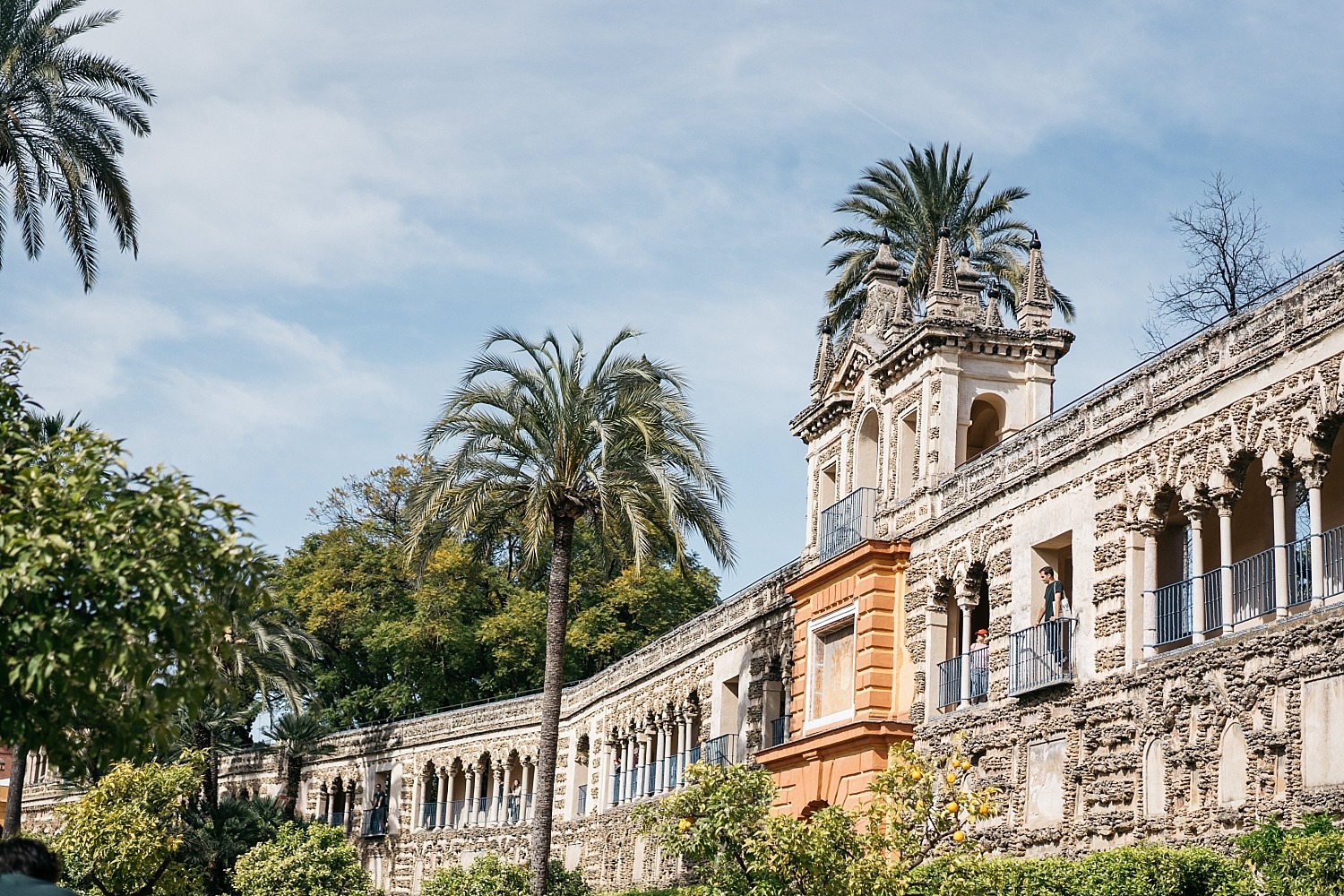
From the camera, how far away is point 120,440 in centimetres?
1208

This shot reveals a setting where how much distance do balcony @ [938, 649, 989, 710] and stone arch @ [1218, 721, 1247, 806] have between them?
5.94 metres

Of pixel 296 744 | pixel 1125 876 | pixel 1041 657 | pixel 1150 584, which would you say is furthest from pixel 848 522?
pixel 296 744

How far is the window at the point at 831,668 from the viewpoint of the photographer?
29.1 m

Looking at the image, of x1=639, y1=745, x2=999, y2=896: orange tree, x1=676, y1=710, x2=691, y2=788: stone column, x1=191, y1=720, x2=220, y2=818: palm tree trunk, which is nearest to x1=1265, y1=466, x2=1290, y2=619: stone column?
x1=639, y1=745, x2=999, y2=896: orange tree

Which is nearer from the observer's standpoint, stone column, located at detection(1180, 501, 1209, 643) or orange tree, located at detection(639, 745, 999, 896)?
orange tree, located at detection(639, 745, 999, 896)

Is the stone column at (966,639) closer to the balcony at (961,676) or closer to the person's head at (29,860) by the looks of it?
the balcony at (961,676)

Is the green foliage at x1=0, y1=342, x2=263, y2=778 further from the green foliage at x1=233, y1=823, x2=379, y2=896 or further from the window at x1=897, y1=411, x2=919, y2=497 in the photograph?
the green foliage at x1=233, y1=823, x2=379, y2=896

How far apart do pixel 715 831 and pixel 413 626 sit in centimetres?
3831

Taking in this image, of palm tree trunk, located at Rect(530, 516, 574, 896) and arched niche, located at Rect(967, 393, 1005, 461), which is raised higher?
arched niche, located at Rect(967, 393, 1005, 461)

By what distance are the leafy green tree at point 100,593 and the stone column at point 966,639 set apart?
50.8 feet

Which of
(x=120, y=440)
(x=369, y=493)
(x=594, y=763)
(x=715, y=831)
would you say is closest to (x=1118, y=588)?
(x=715, y=831)

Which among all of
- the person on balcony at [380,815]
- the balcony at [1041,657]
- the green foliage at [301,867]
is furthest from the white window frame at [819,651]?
the person on balcony at [380,815]

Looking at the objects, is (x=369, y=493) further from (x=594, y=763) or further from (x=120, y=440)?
(x=120, y=440)

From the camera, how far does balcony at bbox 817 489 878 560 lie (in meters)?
30.2
